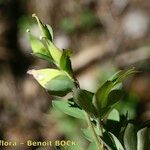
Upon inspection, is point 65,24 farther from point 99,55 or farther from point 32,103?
point 32,103

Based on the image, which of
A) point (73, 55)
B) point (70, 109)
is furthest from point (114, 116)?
point (73, 55)

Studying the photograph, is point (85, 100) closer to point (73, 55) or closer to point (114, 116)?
point (114, 116)

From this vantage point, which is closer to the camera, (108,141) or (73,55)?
(108,141)

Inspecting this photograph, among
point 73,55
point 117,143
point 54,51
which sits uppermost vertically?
point 54,51

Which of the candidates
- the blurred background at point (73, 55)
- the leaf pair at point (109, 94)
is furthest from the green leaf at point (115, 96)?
the blurred background at point (73, 55)

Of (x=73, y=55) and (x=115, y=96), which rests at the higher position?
(x=115, y=96)

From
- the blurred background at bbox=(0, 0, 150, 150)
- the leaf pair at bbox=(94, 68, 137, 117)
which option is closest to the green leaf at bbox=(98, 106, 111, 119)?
the leaf pair at bbox=(94, 68, 137, 117)

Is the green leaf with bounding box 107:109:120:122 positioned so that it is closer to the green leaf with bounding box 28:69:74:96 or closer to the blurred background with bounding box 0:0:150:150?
the green leaf with bounding box 28:69:74:96

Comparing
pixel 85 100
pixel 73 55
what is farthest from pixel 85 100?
pixel 73 55
